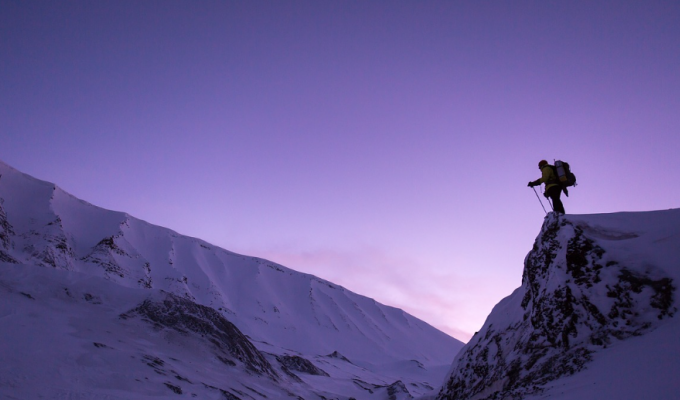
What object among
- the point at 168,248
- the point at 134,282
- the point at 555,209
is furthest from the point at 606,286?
the point at 168,248

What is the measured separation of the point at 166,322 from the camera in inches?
1120

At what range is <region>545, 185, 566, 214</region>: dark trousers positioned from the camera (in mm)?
13242

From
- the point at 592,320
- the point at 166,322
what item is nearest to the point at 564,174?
the point at 592,320

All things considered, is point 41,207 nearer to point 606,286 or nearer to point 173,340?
point 173,340

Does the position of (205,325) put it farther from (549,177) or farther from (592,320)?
(592,320)

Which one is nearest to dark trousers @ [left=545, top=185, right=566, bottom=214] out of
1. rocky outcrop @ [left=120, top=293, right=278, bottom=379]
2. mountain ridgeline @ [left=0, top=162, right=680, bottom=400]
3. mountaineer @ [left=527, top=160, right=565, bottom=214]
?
mountaineer @ [left=527, top=160, right=565, bottom=214]

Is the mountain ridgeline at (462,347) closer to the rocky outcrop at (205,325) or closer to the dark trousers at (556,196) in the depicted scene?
the rocky outcrop at (205,325)

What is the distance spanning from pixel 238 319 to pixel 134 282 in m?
22.0

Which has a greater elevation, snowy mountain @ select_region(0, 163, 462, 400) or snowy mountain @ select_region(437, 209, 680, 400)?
snowy mountain @ select_region(437, 209, 680, 400)

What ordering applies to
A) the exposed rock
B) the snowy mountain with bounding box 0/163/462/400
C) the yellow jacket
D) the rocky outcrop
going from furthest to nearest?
the exposed rock < the rocky outcrop < the snowy mountain with bounding box 0/163/462/400 < the yellow jacket

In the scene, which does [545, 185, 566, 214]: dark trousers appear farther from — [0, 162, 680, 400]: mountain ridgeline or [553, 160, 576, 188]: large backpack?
[0, 162, 680, 400]: mountain ridgeline

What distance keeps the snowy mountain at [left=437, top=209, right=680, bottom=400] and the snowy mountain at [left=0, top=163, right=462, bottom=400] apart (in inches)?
587

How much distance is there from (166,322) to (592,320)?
2635 cm

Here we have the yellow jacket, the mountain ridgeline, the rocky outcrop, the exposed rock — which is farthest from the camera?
the exposed rock
